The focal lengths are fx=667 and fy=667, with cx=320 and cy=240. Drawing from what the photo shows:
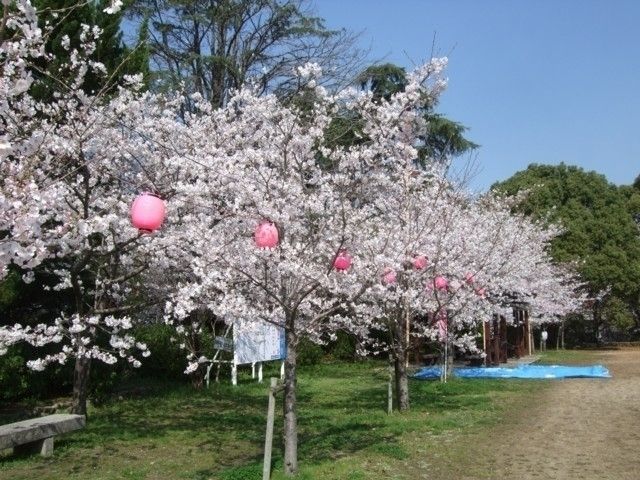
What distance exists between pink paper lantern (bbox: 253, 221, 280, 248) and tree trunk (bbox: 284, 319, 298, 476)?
820 millimetres

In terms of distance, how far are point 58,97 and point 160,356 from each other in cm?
708

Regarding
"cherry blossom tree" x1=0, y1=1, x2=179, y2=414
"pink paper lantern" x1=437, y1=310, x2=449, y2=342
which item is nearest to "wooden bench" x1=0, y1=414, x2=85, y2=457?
"cherry blossom tree" x1=0, y1=1, x2=179, y2=414

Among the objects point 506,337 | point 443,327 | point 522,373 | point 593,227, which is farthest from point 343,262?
point 593,227

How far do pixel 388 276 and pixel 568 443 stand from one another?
3081 mm

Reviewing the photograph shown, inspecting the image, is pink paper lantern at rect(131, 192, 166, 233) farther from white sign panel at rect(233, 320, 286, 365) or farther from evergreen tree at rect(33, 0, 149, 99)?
white sign panel at rect(233, 320, 286, 365)

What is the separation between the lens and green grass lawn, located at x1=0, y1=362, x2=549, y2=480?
689 centimetres

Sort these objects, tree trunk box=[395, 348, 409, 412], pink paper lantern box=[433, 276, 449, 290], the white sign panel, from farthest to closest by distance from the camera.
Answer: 1. the white sign panel
2. pink paper lantern box=[433, 276, 449, 290]
3. tree trunk box=[395, 348, 409, 412]

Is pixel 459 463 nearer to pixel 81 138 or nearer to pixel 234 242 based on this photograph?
pixel 234 242

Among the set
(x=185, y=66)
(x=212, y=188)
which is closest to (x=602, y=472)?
(x=212, y=188)

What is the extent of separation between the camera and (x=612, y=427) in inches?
376

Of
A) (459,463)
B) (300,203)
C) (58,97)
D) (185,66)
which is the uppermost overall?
(185,66)

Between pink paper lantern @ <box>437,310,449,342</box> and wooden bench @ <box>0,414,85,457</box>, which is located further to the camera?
pink paper lantern @ <box>437,310,449,342</box>

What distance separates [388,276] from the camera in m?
8.29

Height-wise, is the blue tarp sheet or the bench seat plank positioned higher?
the bench seat plank
